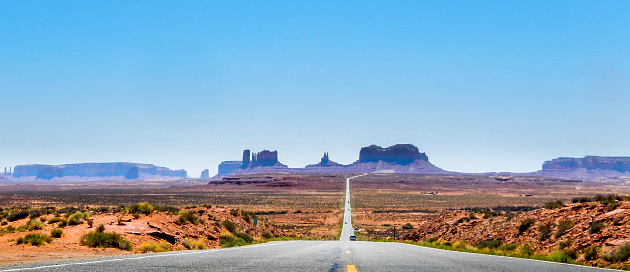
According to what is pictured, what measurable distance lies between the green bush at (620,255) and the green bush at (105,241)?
1456 centimetres

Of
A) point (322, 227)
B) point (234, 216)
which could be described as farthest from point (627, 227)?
point (322, 227)

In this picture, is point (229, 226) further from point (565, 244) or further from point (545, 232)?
point (565, 244)

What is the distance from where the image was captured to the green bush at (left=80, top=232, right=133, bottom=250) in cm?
1487

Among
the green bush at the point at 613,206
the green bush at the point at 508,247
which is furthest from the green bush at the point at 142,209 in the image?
the green bush at the point at 613,206

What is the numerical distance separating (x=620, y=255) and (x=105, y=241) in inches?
609

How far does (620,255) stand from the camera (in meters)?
10.6

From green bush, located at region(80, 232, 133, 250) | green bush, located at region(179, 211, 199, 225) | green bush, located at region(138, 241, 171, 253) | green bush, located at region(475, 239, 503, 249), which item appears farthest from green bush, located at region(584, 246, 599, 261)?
green bush, located at region(179, 211, 199, 225)

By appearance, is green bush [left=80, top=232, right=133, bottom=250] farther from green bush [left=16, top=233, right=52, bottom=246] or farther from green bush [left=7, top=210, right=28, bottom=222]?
green bush [left=7, top=210, right=28, bottom=222]

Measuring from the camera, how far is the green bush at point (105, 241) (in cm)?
1487

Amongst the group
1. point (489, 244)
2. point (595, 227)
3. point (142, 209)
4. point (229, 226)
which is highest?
point (595, 227)

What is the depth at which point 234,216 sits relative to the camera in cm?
3128

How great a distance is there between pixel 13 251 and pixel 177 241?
22.8ft

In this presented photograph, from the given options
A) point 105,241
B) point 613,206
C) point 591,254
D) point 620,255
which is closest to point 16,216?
point 105,241

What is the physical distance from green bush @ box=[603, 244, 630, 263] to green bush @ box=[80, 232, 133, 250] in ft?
47.8
